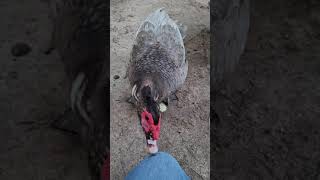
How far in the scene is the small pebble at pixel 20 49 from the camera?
1.93 feet

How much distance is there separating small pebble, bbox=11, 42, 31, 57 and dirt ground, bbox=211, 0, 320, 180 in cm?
40

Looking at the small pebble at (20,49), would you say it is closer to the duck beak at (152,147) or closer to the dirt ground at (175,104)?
the duck beak at (152,147)

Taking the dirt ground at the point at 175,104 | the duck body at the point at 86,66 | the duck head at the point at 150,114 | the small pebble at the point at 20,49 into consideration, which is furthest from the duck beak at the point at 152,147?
the small pebble at the point at 20,49

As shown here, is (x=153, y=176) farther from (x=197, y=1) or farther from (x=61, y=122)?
(x=197, y=1)

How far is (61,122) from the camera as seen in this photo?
0.62 metres

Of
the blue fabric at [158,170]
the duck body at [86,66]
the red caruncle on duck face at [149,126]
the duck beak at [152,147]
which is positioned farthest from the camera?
the red caruncle on duck face at [149,126]

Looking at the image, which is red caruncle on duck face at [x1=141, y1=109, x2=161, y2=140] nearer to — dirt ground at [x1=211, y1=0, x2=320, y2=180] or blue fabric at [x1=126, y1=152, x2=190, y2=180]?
blue fabric at [x1=126, y1=152, x2=190, y2=180]

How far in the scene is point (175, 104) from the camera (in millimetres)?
2012

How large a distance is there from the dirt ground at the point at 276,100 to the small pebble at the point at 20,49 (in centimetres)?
40

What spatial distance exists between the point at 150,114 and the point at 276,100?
79 cm

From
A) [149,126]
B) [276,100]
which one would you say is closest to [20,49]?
[276,100]

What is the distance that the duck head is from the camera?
4.40 ft

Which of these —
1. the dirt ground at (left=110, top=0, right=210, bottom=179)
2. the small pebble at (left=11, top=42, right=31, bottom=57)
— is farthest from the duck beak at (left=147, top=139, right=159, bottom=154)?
the small pebble at (left=11, top=42, right=31, bottom=57)

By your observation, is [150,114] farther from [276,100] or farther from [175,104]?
[276,100]
